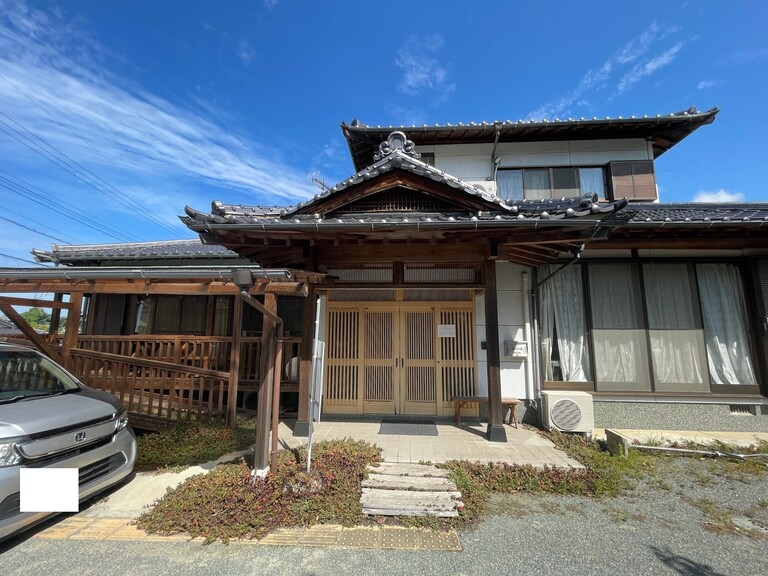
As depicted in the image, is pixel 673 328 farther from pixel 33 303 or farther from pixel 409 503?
pixel 33 303

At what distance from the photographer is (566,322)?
6551 millimetres

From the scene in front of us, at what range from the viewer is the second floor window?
8547mm

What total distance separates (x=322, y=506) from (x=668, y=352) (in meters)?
6.76

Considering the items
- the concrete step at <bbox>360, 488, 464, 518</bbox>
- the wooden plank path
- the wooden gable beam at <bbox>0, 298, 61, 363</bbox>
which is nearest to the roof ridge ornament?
the wooden plank path

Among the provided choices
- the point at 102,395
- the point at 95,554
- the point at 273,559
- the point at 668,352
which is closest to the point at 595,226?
the point at 668,352

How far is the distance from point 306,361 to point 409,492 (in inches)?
105

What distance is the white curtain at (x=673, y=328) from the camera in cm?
623

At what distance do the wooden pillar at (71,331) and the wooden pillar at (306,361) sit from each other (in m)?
4.12

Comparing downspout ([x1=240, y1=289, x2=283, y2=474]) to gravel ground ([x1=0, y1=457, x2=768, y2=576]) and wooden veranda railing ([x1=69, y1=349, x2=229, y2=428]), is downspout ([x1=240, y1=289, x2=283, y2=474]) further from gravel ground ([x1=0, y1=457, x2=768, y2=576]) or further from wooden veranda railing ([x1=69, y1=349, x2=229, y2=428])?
wooden veranda railing ([x1=69, y1=349, x2=229, y2=428])

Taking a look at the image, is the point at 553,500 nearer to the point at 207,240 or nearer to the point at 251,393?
the point at 207,240

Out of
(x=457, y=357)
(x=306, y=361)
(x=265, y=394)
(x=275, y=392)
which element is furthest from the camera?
(x=457, y=357)

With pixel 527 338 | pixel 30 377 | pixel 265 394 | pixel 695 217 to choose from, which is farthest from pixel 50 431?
pixel 695 217

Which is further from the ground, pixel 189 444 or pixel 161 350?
pixel 161 350

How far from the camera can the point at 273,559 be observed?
2.80 metres
